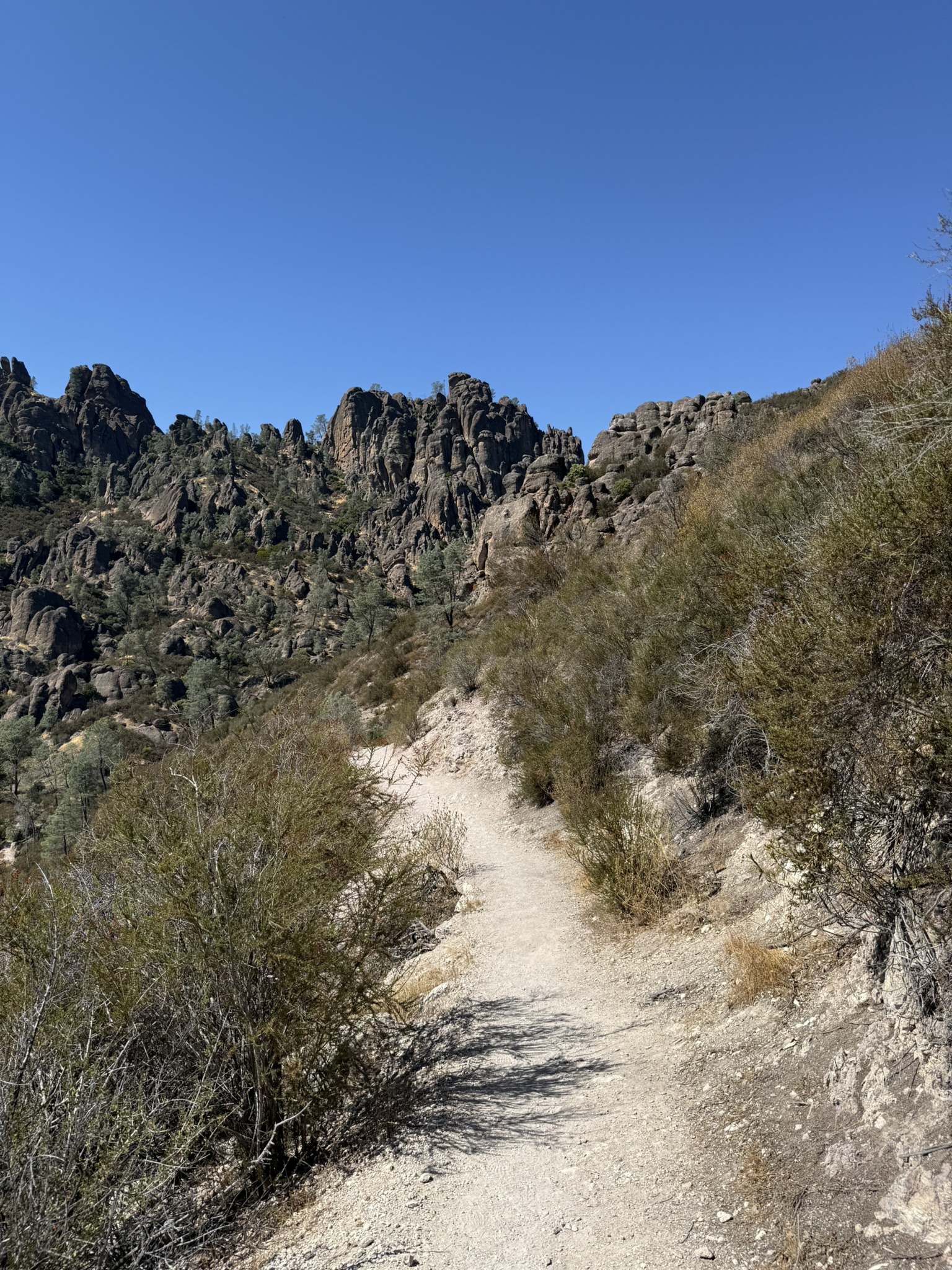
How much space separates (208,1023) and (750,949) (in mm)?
3554

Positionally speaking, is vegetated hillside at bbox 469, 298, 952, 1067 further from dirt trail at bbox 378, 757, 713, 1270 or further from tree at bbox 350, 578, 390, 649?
tree at bbox 350, 578, 390, 649

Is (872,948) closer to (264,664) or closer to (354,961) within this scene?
(354,961)

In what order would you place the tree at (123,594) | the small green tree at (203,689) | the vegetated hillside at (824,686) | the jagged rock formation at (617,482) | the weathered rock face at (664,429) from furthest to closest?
the tree at (123,594) < the small green tree at (203,689) < the weathered rock face at (664,429) < the jagged rock formation at (617,482) < the vegetated hillside at (824,686)

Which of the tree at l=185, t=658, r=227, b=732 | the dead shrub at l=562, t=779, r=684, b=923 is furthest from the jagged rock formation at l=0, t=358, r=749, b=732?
the dead shrub at l=562, t=779, r=684, b=923

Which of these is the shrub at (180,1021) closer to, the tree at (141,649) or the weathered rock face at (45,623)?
the tree at (141,649)

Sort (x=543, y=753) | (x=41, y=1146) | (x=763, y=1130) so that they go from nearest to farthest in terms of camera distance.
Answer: (x=41, y=1146) < (x=763, y=1130) < (x=543, y=753)

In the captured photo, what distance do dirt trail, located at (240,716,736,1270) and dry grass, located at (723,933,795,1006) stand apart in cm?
59

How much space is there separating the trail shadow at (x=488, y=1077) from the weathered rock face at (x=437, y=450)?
92.7m

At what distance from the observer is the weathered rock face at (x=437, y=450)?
336 ft

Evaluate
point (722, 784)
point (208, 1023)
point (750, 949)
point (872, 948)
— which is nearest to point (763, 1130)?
point (872, 948)

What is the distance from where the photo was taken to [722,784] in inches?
303

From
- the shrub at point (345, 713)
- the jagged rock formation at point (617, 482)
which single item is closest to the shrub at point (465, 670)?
the shrub at point (345, 713)

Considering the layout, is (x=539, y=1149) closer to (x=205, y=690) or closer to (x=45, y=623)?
(x=205, y=690)

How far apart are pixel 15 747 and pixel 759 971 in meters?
60.4
